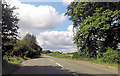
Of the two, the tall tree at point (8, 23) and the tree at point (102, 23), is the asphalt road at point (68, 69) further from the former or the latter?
the tree at point (102, 23)

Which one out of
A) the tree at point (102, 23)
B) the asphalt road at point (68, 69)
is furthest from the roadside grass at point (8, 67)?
the tree at point (102, 23)

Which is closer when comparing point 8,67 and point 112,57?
point 8,67

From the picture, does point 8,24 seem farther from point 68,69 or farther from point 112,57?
point 112,57

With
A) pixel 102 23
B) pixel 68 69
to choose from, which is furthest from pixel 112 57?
pixel 68 69

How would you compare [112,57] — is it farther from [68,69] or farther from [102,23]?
[68,69]

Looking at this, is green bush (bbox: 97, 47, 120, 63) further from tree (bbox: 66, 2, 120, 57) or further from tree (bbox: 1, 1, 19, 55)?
tree (bbox: 1, 1, 19, 55)

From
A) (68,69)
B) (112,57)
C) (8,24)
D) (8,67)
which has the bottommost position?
(68,69)

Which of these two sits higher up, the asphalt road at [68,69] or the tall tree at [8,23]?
the tall tree at [8,23]

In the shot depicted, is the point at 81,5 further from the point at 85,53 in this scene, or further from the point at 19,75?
the point at 19,75

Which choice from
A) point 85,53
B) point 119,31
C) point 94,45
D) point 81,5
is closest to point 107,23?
point 119,31

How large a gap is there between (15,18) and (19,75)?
5600 mm

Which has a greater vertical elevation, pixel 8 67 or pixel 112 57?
pixel 112 57

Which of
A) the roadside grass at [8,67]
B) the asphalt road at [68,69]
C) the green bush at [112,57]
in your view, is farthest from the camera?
the green bush at [112,57]

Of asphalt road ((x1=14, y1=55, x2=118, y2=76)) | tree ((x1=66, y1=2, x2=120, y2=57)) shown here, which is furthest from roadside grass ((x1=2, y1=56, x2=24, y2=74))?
tree ((x1=66, y1=2, x2=120, y2=57))
